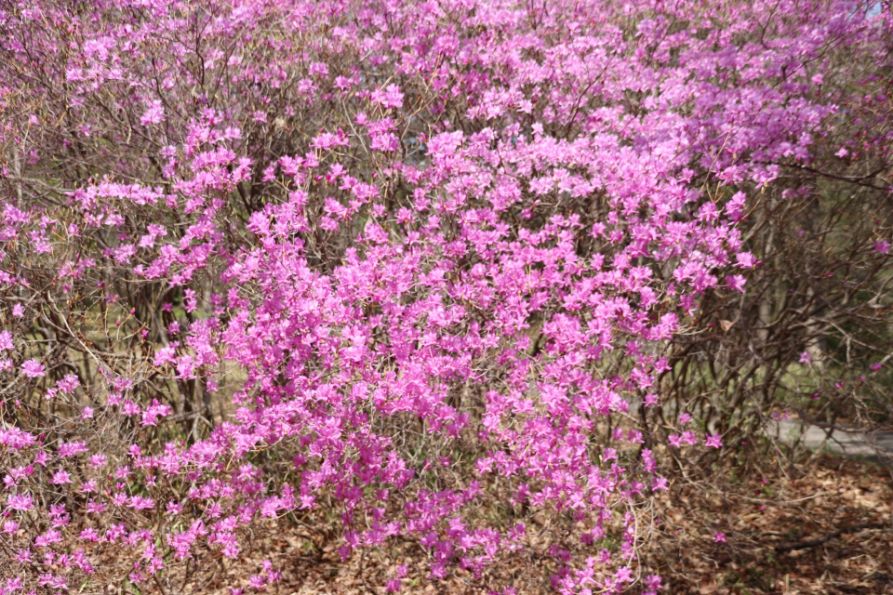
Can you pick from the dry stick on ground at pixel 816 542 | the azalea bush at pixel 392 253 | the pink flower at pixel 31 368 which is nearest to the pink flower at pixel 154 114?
the azalea bush at pixel 392 253

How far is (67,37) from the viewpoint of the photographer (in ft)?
17.7

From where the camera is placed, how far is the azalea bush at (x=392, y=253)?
407 cm

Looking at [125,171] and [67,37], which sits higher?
[67,37]

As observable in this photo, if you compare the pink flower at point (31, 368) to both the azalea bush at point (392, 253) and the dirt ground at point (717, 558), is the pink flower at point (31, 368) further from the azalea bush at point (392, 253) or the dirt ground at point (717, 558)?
the dirt ground at point (717, 558)

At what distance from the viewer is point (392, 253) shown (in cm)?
432

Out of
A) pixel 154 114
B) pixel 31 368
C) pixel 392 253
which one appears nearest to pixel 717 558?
pixel 392 253

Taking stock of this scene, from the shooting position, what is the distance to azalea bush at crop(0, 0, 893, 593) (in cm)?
407

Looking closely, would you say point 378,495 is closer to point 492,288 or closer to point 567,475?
point 567,475

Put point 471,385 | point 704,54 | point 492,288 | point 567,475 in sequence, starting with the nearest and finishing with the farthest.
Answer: point 567,475, point 492,288, point 471,385, point 704,54

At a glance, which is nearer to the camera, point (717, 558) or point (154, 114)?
point (154, 114)

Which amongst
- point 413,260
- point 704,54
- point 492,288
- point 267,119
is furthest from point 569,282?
point 704,54

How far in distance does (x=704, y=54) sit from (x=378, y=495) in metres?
4.94

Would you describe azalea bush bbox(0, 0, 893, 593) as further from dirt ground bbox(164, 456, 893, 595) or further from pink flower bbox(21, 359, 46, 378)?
dirt ground bbox(164, 456, 893, 595)

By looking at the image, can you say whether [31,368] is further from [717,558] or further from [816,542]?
[816,542]
